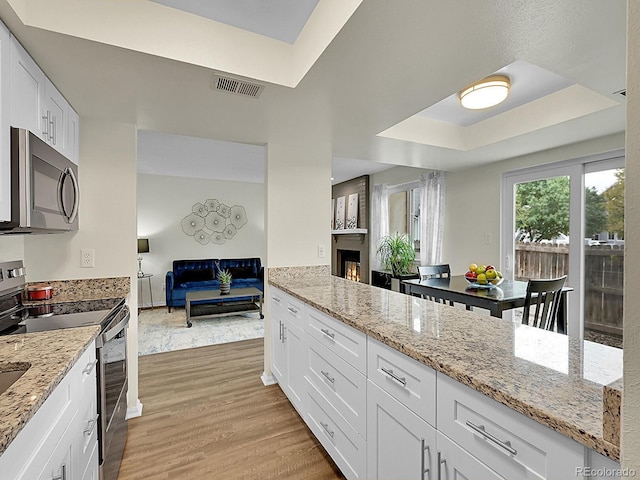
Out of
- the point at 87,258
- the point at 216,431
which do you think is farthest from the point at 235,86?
the point at 216,431

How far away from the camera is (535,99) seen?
266cm

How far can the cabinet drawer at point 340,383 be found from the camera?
1431mm

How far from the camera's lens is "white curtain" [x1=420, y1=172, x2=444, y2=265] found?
14.8 feet

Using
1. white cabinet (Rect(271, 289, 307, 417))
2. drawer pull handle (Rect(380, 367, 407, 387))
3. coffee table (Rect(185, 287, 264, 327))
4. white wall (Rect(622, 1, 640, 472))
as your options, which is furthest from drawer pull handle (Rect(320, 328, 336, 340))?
coffee table (Rect(185, 287, 264, 327))

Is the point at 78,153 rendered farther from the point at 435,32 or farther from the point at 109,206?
the point at 435,32

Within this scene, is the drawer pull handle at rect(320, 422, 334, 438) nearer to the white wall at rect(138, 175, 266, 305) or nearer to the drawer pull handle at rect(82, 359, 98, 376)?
the drawer pull handle at rect(82, 359, 98, 376)

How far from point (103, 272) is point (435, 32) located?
97.2 inches

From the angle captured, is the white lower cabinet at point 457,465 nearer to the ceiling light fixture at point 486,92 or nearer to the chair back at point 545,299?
the chair back at point 545,299

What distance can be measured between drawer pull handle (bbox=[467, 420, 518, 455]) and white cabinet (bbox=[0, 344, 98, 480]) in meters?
1.13

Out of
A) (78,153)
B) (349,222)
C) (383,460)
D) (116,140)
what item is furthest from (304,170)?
(349,222)

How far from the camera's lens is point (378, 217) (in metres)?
5.62

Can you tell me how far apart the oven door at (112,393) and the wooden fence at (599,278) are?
371 cm

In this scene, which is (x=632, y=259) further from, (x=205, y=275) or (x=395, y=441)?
(x=205, y=275)

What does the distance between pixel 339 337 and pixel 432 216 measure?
11.2 ft
